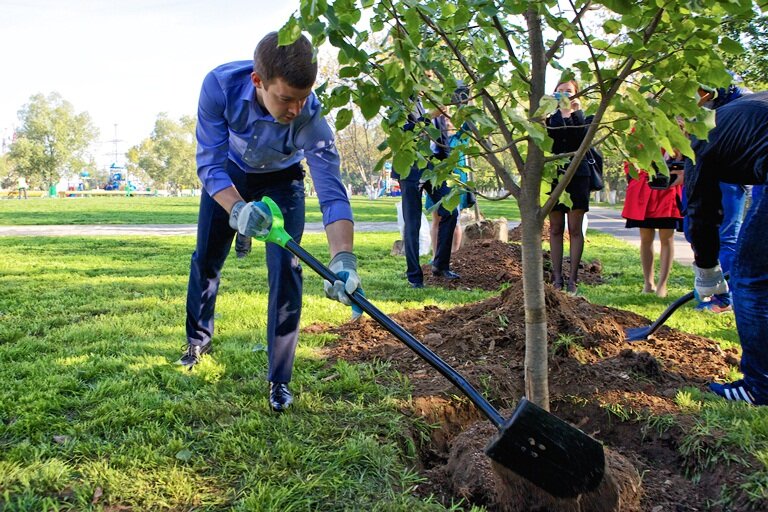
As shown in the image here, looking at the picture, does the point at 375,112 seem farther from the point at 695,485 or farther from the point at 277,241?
the point at 695,485

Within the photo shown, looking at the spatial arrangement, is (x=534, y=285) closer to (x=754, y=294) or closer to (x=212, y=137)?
(x=754, y=294)

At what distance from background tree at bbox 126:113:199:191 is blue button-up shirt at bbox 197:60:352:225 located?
7299cm

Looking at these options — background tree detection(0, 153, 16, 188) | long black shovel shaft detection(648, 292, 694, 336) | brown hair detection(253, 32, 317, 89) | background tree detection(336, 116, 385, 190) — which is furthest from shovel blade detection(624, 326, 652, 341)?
background tree detection(0, 153, 16, 188)

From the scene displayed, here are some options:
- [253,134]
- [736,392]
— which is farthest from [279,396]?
[736,392]

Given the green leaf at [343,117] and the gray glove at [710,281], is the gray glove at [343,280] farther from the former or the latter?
the gray glove at [710,281]

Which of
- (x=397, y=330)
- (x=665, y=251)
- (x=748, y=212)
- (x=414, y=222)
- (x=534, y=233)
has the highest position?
(x=748, y=212)

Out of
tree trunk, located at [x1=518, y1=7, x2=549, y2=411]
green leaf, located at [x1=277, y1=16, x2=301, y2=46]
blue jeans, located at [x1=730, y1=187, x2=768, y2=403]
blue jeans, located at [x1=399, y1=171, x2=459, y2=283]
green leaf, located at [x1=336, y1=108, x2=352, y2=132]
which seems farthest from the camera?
blue jeans, located at [x1=399, y1=171, x2=459, y2=283]

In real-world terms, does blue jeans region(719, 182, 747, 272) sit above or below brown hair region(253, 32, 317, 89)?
below

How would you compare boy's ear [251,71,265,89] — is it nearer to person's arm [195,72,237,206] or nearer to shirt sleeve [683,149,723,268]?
person's arm [195,72,237,206]

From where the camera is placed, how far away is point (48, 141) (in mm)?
57219

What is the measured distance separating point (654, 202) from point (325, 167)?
367 centimetres

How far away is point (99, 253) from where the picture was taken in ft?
29.4

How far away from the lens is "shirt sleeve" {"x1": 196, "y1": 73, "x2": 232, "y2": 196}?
2.72m

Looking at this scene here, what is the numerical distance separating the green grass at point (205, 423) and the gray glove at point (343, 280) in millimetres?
583
